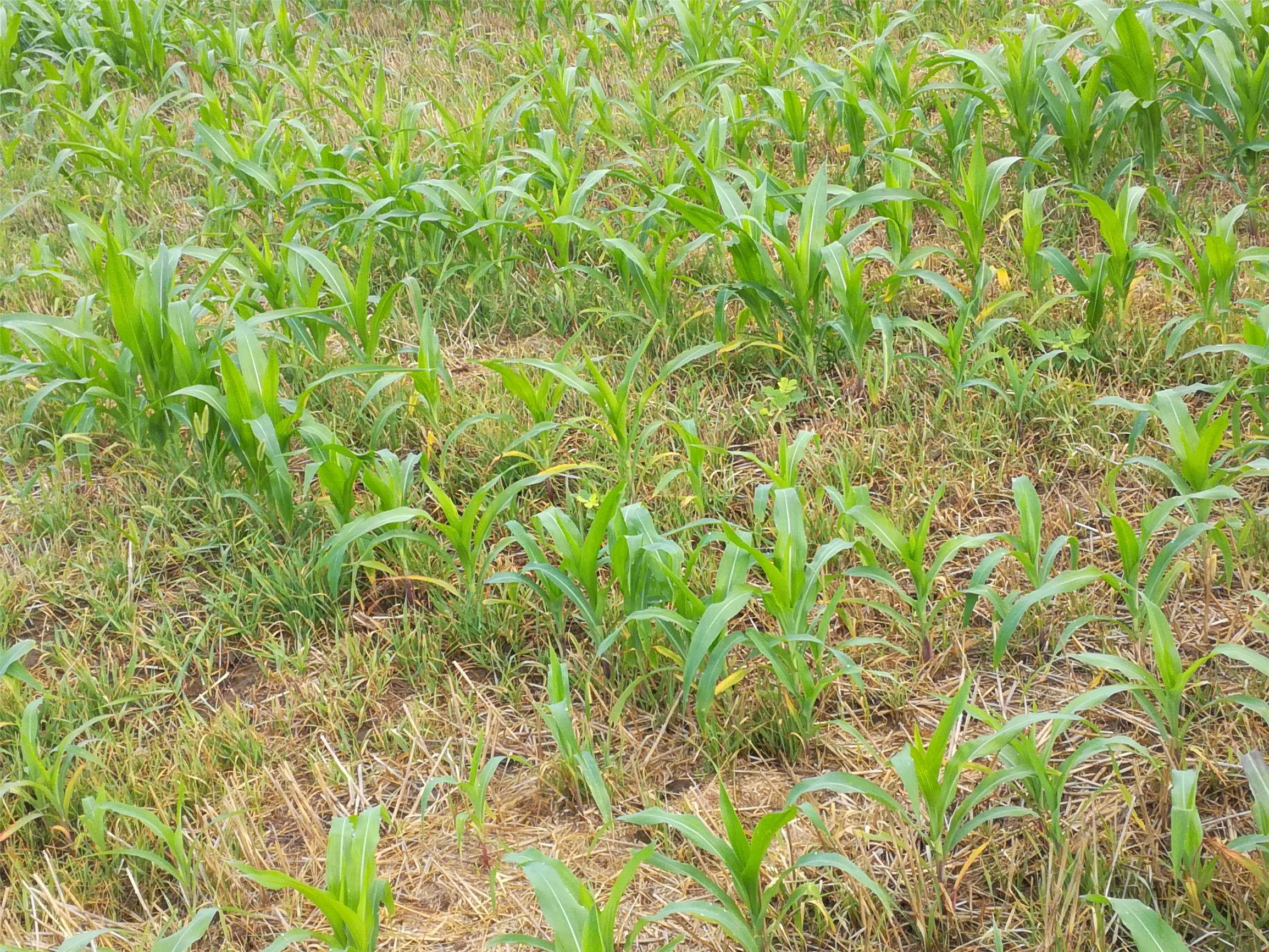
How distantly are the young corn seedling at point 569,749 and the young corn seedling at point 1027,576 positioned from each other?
0.72 metres

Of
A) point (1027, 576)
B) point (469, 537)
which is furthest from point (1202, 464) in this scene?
point (469, 537)

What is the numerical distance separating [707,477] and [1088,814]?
1060mm

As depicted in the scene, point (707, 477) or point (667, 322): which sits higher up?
point (667, 322)

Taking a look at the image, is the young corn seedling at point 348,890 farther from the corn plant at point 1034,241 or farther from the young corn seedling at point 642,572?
the corn plant at point 1034,241

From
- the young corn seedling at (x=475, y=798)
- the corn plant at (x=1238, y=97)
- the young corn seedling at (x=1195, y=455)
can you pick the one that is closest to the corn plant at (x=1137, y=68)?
the corn plant at (x=1238, y=97)

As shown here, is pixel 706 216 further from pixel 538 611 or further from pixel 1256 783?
pixel 1256 783

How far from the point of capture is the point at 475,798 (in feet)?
5.82

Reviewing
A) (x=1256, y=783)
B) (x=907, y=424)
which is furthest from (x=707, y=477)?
(x=1256, y=783)

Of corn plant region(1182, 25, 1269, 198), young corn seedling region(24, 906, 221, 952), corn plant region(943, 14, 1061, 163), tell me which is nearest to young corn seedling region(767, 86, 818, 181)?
corn plant region(943, 14, 1061, 163)

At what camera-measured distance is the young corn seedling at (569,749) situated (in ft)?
5.93

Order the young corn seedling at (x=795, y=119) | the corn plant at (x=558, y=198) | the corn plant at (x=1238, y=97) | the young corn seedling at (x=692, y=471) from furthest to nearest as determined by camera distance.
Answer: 1. the young corn seedling at (x=795, y=119)
2. the corn plant at (x=558, y=198)
3. the corn plant at (x=1238, y=97)
4. the young corn seedling at (x=692, y=471)

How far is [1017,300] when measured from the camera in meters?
2.78

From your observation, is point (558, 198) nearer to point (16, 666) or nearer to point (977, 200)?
point (977, 200)

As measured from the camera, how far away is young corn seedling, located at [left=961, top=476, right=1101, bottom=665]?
1.89m
